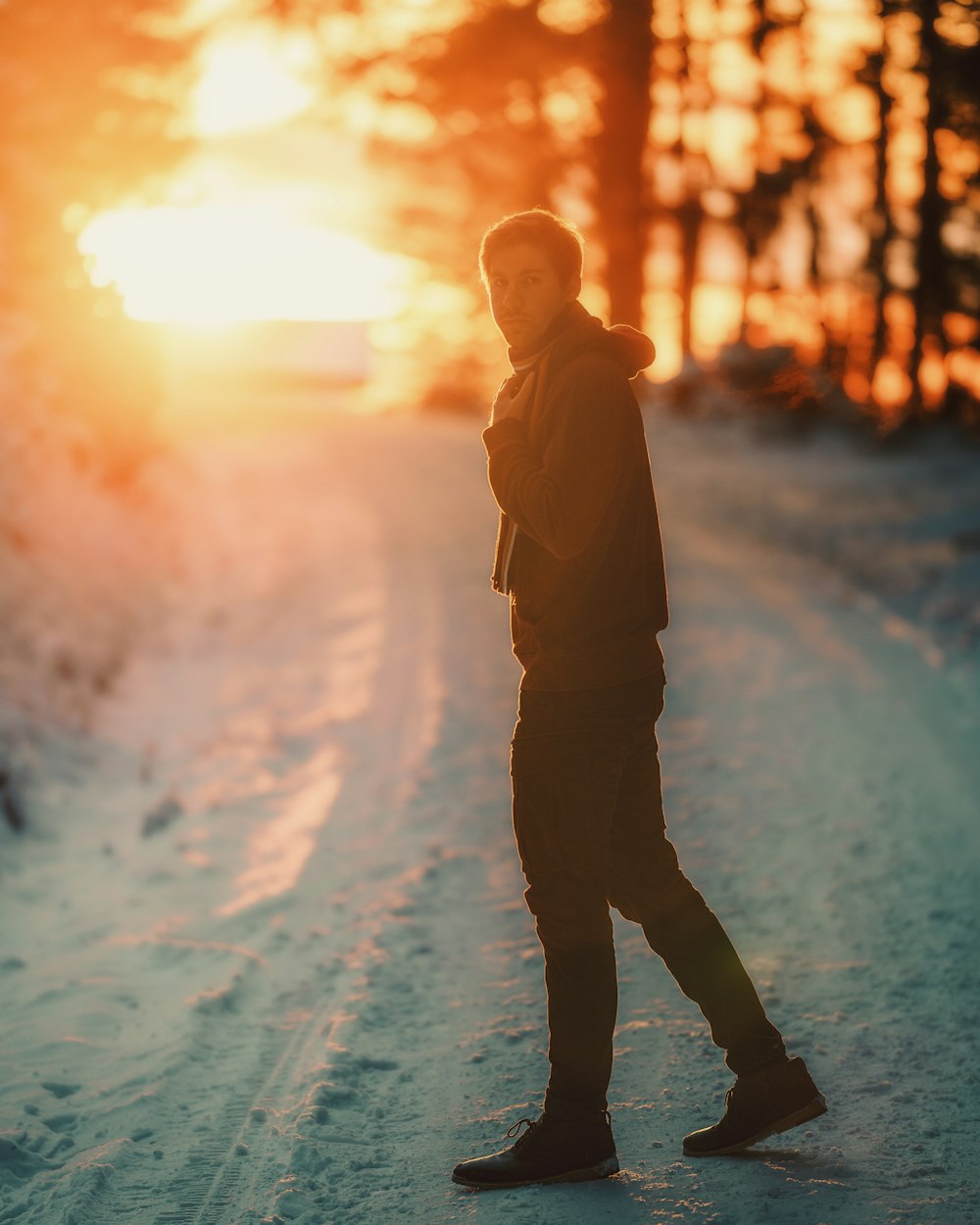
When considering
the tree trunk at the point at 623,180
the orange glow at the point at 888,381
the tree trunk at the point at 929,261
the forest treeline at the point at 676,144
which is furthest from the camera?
the orange glow at the point at 888,381

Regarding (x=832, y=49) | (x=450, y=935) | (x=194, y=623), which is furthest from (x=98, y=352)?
(x=832, y=49)

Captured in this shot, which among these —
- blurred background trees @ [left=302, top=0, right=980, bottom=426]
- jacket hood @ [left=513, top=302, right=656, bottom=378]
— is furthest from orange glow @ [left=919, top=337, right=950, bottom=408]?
jacket hood @ [left=513, top=302, right=656, bottom=378]

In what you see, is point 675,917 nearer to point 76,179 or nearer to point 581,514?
point 581,514

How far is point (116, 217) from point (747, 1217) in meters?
12.0

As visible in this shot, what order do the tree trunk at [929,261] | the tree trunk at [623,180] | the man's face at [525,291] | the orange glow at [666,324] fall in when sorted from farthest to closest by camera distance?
1. the orange glow at [666,324]
2. the tree trunk at [623,180]
3. the tree trunk at [929,261]
4. the man's face at [525,291]

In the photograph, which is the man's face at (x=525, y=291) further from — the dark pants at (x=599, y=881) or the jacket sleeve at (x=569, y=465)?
the dark pants at (x=599, y=881)

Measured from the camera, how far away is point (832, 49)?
28469mm

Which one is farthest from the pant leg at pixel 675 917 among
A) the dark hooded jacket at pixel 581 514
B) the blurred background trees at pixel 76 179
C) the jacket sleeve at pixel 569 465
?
the blurred background trees at pixel 76 179

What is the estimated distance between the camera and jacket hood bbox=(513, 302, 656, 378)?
3115 mm

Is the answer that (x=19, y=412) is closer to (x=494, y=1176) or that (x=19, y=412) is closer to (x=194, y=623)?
(x=194, y=623)

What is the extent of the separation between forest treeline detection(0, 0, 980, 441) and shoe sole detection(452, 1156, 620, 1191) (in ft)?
40.1

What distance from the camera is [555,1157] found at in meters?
3.26

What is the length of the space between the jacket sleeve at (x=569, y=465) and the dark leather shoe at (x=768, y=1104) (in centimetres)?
143

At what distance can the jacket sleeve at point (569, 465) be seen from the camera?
9.93ft
